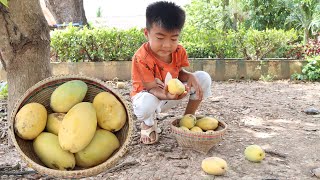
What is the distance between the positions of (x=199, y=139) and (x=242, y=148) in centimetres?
58

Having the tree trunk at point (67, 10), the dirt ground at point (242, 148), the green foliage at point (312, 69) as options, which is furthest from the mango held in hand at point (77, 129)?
the tree trunk at point (67, 10)

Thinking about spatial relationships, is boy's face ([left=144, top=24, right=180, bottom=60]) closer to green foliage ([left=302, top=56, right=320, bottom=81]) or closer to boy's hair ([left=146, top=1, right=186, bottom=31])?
boy's hair ([left=146, top=1, right=186, bottom=31])

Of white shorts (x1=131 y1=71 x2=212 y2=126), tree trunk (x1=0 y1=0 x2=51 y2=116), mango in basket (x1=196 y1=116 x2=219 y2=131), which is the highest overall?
tree trunk (x1=0 y1=0 x2=51 y2=116)

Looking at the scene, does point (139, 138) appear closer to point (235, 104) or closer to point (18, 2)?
point (18, 2)

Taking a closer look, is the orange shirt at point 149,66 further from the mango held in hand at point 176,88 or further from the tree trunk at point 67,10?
the tree trunk at point 67,10

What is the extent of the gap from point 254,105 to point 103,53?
339 cm

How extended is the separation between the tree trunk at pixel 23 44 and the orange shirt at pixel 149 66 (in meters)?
0.75

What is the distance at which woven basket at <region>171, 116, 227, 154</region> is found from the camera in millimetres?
2840

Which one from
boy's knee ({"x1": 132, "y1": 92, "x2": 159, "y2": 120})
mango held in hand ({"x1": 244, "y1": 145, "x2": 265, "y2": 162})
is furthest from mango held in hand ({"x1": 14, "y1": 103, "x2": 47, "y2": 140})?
mango held in hand ({"x1": 244, "y1": 145, "x2": 265, "y2": 162})

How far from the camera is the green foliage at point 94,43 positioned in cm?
691

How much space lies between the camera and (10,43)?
2574 millimetres

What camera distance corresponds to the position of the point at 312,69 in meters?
6.87

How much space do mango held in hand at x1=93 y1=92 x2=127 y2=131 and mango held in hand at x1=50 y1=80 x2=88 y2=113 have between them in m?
0.09

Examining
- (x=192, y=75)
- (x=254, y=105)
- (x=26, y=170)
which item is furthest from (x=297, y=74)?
(x=26, y=170)
